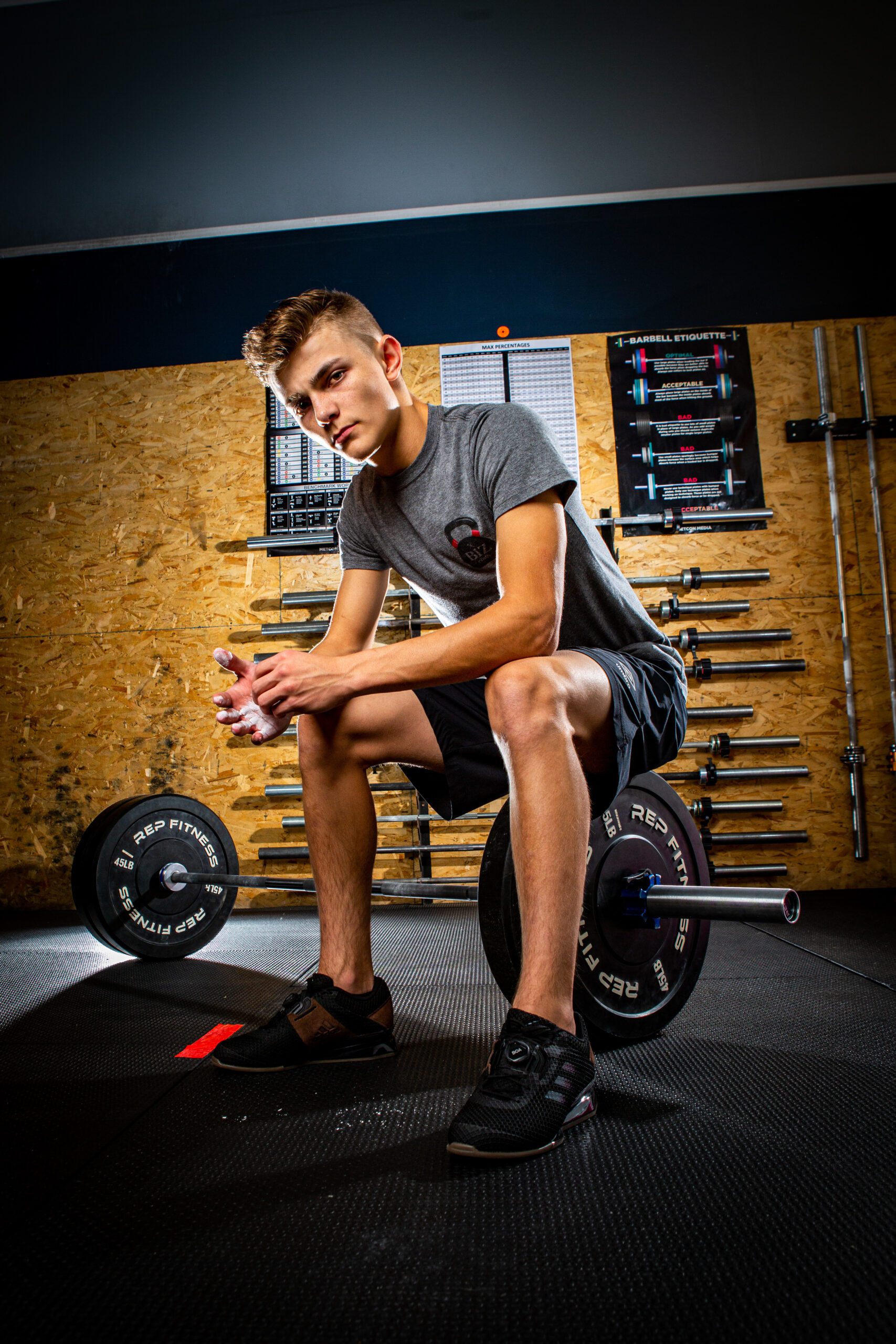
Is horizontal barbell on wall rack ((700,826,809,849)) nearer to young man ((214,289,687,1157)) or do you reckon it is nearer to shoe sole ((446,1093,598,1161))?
young man ((214,289,687,1157))

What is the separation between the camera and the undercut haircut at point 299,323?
4.22 ft

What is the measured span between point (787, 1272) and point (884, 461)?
10.8 ft

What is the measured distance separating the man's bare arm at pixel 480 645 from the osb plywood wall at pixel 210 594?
2.04 meters

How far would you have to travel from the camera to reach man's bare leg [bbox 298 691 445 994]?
1.25 meters

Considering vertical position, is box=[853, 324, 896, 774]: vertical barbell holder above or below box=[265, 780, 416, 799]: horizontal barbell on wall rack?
above

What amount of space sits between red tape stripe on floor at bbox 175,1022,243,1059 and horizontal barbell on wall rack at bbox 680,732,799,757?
6.77 ft

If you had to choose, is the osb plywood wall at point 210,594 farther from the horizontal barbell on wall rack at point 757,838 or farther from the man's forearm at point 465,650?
the man's forearm at point 465,650

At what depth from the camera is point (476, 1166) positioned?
0.85m

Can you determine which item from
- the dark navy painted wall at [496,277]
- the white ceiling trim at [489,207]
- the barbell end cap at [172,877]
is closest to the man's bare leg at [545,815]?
the barbell end cap at [172,877]

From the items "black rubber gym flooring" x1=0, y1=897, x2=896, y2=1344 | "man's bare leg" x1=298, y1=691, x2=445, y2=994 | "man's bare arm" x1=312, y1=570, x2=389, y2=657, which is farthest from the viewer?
"man's bare arm" x1=312, y1=570, x2=389, y2=657

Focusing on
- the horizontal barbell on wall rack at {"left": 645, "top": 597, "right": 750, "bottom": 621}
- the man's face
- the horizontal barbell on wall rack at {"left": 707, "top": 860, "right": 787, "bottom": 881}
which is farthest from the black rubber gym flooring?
the horizontal barbell on wall rack at {"left": 645, "top": 597, "right": 750, "bottom": 621}

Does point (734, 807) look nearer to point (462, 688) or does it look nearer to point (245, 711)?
point (462, 688)

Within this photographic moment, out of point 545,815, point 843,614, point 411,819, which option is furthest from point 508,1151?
point 843,614

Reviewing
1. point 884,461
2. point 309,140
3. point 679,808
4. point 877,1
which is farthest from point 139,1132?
point 877,1
